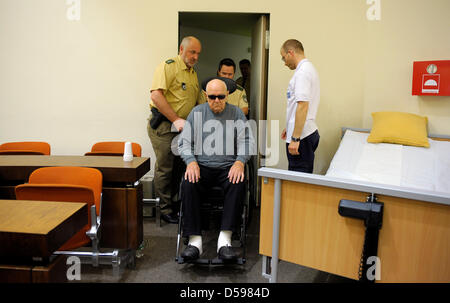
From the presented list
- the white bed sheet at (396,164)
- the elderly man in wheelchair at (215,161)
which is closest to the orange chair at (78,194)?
the elderly man in wheelchair at (215,161)

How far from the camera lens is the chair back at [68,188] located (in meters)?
1.98

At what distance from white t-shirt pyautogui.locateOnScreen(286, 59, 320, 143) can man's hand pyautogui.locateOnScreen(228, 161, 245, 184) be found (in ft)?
1.92

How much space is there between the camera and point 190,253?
2.40 m

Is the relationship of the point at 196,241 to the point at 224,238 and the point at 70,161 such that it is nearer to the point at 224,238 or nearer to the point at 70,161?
the point at 224,238

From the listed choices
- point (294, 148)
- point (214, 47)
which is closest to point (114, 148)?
point (294, 148)

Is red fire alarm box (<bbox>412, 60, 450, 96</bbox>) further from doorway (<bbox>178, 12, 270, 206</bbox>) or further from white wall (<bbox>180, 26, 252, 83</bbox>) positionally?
white wall (<bbox>180, 26, 252, 83</bbox>)

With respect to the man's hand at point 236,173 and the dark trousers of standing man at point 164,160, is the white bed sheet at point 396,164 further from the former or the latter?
the dark trousers of standing man at point 164,160

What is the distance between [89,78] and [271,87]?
1920 mm

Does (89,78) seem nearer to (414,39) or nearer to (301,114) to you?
(301,114)

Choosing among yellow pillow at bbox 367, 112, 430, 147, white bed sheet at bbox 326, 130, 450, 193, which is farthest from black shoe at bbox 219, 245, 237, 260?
yellow pillow at bbox 367, 112, 430, 147

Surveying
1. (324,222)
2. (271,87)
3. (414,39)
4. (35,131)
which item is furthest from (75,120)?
(414,39)

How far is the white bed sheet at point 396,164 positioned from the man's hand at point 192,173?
1.19m

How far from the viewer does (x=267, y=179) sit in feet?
5.92

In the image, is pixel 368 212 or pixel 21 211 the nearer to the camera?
pixel 21 211
